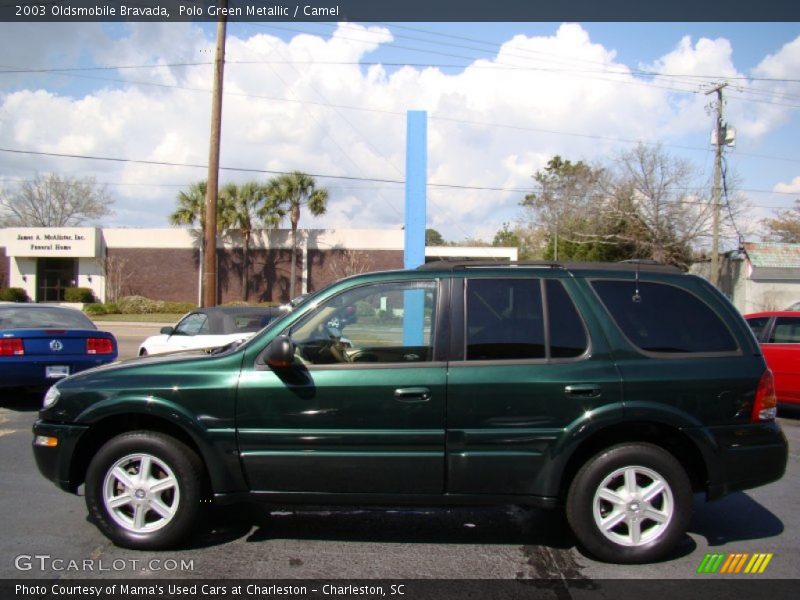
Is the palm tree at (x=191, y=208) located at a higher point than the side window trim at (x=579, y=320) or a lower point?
higher

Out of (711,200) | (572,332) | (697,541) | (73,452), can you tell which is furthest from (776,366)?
(711,200)

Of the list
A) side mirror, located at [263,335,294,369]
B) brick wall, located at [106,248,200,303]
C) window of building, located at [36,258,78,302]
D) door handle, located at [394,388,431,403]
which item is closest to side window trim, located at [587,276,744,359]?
door handle, located at [394,388,431,403]

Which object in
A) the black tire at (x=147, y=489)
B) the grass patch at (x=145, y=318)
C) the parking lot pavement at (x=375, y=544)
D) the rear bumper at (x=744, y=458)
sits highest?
the rear bumper at (x=744, y=458)

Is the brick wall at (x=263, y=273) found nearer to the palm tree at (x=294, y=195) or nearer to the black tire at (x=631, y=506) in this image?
the palm tree at (x=294, y=195)

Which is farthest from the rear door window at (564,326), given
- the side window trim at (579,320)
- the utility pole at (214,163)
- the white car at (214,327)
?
the utility pole at (214,163)

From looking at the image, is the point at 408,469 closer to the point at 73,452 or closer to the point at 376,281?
the point at 376,281

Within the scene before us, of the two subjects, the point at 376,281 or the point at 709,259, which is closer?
the point at 376,281

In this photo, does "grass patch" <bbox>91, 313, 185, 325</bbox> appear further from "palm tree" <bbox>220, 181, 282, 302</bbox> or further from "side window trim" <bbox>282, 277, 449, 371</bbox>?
"side window trim" <bbox>282, 277, 449, 371</bbox>

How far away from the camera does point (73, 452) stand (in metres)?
4.27

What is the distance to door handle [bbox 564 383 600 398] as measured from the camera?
4043 millimetres

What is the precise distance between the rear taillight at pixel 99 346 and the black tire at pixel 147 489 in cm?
536

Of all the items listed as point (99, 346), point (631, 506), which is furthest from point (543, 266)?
point (99, 346)

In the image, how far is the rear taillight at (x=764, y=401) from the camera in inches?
163

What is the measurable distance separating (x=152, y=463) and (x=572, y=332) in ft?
9.43
